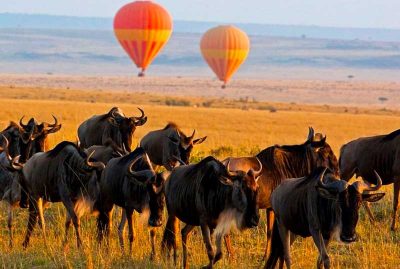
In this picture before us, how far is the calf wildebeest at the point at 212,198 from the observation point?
A: 369 inches

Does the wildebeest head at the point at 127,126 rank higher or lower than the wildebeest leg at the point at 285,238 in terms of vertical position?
higher

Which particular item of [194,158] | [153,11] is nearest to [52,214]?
[194,158]

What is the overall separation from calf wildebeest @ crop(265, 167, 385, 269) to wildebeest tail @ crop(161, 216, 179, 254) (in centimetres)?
133

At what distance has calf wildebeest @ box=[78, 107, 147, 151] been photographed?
52.5ft

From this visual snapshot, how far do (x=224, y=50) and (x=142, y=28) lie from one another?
1739cm

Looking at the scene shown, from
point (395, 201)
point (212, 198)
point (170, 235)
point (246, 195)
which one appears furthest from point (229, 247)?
point (395, 201)

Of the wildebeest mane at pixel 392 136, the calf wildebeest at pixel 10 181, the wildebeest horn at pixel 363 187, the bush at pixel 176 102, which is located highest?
the wildebeest mane at pixel 392 136

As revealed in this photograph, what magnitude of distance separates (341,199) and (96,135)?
338 inches

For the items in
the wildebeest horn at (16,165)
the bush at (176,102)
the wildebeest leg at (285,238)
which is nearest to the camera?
the wildebeest leg at (285,238)

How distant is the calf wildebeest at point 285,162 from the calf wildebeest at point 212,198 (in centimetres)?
98

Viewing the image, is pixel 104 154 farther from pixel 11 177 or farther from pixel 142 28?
pixel 142 28

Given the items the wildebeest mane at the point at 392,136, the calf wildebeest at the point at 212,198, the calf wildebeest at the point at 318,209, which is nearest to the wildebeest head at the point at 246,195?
the calf wildebeest at the point at 212,198

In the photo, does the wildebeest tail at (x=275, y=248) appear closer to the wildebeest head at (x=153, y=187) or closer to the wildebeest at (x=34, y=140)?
the wildebeest head at (x=153, y=187)

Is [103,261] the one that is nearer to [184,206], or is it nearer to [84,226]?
[184,206]
